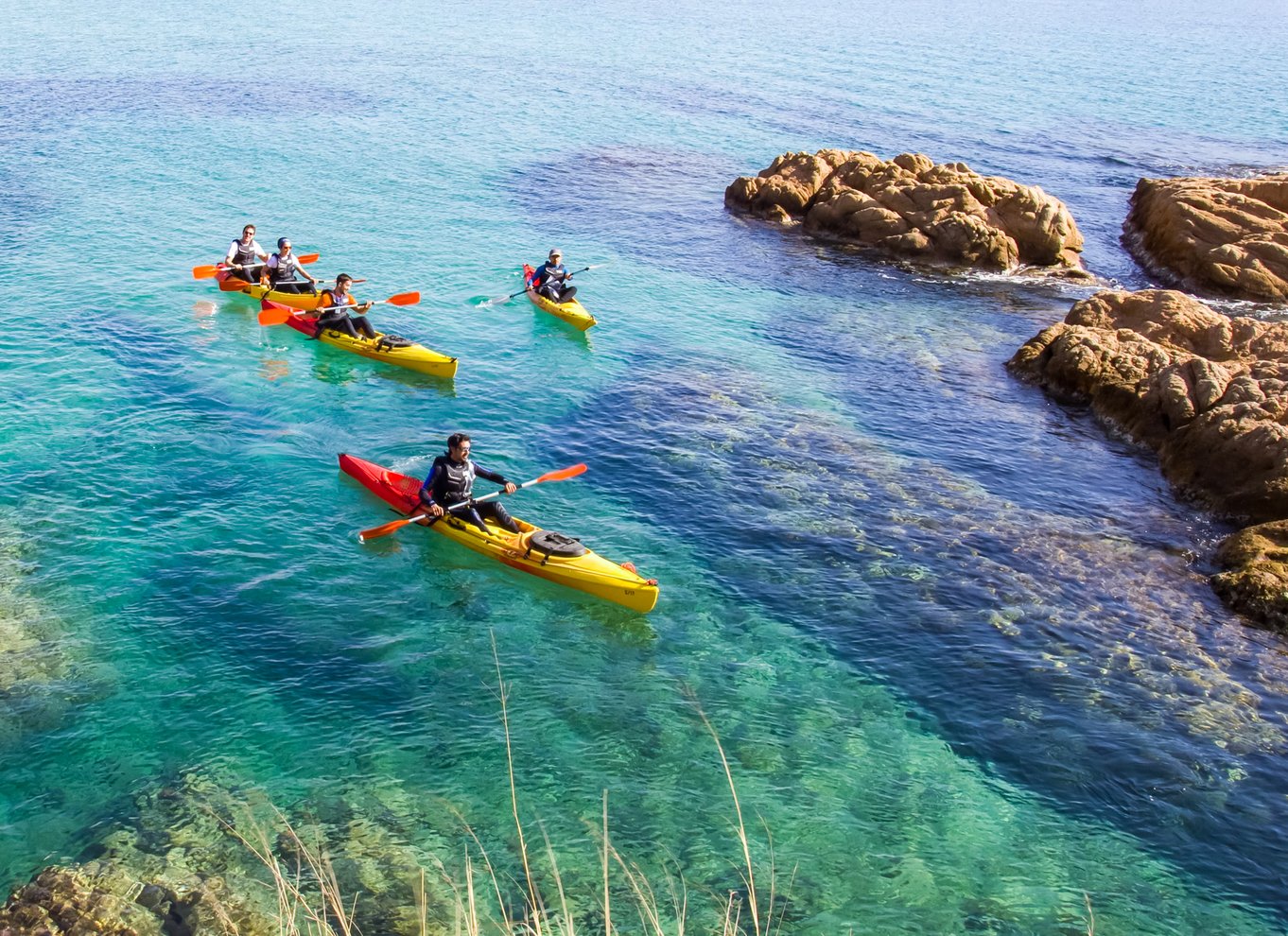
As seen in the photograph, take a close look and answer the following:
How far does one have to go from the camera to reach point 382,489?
19969 mm

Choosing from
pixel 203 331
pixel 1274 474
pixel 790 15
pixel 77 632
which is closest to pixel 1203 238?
pixel 1274 474

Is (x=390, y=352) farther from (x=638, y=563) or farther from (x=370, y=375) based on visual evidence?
(x=638, y=563)

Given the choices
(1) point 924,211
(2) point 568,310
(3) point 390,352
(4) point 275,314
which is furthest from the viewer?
(1) point 924,211

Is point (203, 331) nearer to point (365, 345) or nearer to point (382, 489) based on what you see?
point (365, 345)

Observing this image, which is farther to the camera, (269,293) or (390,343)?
(269,293)

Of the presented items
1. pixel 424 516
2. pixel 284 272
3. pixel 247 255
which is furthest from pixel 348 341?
pixel 424 516

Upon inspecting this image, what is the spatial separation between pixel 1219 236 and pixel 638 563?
82.4 feet

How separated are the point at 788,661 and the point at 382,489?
8056mm

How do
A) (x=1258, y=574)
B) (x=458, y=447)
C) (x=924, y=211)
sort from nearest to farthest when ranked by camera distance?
1. (x=1258, y=574)
2. (x=458, y=447)
3. (x=924, y=211)

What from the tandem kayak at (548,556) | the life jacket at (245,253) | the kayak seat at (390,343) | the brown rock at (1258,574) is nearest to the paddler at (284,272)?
the life jacket at (245,253)

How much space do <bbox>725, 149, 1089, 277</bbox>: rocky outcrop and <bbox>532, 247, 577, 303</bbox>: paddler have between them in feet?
39.8

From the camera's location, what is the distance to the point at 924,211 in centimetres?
3684

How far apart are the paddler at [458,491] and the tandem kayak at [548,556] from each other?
0.15 meters

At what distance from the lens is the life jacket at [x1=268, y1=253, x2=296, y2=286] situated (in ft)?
96.1
